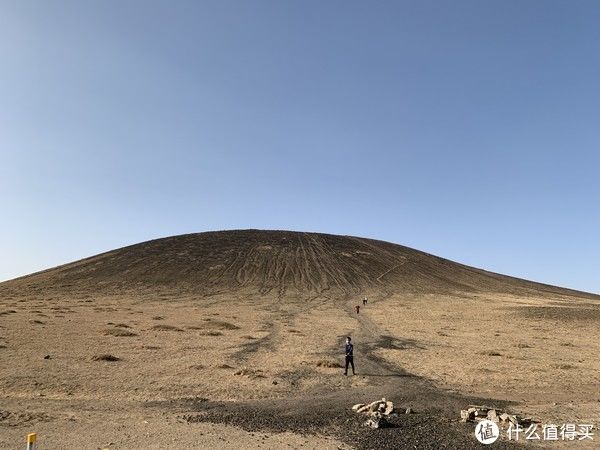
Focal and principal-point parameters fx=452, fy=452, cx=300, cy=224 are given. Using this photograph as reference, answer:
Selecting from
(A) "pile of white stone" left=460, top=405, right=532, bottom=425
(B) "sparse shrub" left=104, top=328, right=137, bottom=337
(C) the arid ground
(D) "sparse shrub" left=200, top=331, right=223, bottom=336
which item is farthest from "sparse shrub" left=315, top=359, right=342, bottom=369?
(B) "sparse shrub" left=104, top=328, right=137, bottom=337

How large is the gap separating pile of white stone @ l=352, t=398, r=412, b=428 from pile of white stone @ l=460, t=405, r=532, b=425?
217 centimetres

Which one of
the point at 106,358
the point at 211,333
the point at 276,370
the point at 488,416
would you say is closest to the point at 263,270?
the point at 211,333

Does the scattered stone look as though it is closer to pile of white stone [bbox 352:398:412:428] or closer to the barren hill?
pile of white stone [bbox 352:398:412:428]

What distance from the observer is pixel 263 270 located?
111312 millimetres

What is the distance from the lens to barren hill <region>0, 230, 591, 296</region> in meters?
97.1

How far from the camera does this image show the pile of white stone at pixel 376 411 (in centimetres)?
1609

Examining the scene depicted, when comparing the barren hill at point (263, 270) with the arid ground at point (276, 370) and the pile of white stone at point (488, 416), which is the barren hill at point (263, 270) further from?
the pile of white stone at point (488, 416)

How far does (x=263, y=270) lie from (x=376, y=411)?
94701mm

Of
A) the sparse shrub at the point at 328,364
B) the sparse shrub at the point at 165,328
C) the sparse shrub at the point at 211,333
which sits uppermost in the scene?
the sparse shrub at the point at 165,328

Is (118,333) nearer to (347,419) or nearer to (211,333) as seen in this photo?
(211,333)

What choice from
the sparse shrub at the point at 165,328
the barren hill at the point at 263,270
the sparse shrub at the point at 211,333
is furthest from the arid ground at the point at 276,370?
the barren hill at the point at 263,270

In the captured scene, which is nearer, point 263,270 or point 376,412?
point 376,412

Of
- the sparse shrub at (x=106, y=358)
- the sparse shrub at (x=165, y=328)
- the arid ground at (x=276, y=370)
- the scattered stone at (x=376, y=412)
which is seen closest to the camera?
the arid ground at (x=276, y=370)

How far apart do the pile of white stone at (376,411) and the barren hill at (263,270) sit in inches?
2852
